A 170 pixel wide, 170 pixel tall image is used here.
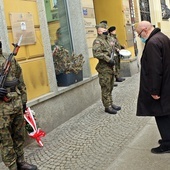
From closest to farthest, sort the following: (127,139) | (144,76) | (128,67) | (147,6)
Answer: (144,76) → (127,139) → (128,67) → (147,6)

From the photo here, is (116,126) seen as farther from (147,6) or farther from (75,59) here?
(147,6)

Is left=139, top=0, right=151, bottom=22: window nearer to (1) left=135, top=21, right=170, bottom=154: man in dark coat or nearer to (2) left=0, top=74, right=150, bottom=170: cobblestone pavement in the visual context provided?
(2) left=0, top=74, right=150, bottom=170: cobblestone pavement

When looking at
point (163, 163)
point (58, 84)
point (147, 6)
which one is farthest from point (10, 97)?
point (147, 6)

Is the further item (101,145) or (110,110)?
(110,110)

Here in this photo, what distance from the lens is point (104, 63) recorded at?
590cm

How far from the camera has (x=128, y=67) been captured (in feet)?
33.8

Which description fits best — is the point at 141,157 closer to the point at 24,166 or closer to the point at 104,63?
the point at 24,166

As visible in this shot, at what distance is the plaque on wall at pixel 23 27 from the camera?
4.91 meters

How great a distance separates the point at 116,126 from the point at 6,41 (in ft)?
7.95

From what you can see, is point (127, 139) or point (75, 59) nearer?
point (127, 139)

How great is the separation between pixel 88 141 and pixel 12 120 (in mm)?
1544

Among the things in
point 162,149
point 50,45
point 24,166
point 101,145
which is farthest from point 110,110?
point 24,166

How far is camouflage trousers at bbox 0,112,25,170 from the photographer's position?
11.1 feet

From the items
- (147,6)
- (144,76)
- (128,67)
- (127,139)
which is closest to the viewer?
(144,76)
